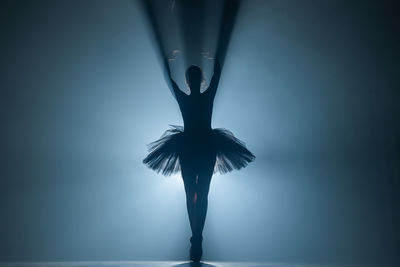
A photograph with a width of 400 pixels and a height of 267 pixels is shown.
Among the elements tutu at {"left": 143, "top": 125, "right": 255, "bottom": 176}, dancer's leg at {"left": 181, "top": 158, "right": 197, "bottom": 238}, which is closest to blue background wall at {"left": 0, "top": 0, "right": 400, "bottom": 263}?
tutu at {"left": 143, "top": 125, "right": 255, "bottom": 176}

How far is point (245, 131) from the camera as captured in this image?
2.60 metres

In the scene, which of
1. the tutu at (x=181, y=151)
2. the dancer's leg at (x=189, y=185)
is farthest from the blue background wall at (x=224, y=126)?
the dancer's leg at (x=189, y=185)

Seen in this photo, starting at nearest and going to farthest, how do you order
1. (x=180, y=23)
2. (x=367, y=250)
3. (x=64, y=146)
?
(x=367, y=250)
(x=64, y=146)
(x=180, y=23)

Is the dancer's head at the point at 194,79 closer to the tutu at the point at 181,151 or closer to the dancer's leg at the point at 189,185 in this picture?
the tutu at the point at 181,151

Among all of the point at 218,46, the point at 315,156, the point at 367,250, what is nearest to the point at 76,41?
the point at 218,46

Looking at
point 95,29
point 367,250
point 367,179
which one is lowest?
point 367,250

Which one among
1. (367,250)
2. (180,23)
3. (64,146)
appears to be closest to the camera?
(367,250)

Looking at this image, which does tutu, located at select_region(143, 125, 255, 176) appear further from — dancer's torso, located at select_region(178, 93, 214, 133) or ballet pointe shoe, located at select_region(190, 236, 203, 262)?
ballet pointe shoe, located at select_region(190, 236, 203, 262)

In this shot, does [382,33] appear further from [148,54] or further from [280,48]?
[148,54]

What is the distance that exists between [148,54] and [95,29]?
54 centimetres

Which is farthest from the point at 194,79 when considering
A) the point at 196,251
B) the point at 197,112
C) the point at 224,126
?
the point at 196,251

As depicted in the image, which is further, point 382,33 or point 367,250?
point 382,33

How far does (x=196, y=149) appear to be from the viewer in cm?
190

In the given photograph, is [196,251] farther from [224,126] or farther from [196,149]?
[224,126]
